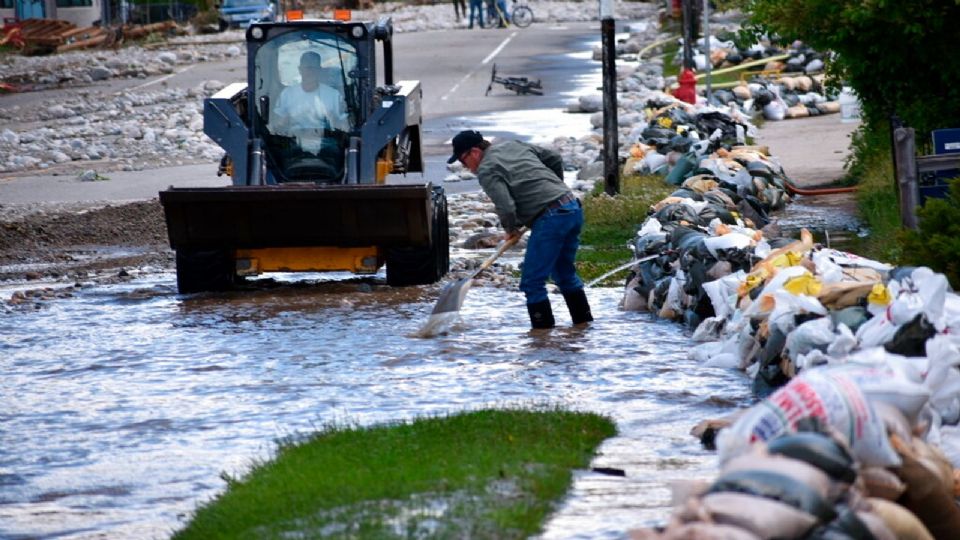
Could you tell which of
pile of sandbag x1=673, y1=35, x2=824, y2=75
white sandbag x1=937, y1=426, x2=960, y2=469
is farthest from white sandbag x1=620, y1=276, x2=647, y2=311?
pile of sandbag x1=673, y1=35, x2=824, y2=75

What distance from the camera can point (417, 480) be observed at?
7258 mm

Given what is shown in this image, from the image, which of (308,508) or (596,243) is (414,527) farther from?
(596,243)

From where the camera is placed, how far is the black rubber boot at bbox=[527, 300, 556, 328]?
1201cm

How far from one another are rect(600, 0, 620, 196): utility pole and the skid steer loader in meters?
3.34

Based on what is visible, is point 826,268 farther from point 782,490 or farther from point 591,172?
point 591,172

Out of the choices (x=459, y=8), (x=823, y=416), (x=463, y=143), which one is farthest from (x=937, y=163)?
(x=459, y=8)

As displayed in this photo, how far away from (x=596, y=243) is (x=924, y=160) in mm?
5138

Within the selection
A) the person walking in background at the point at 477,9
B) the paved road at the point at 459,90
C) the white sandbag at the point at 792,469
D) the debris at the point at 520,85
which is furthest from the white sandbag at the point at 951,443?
the person walking in background at the point at 477,9

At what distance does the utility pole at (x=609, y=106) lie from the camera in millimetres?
19156

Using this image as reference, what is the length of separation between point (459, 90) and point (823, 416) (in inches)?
1299

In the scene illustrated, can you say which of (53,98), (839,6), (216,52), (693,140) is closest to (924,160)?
(839,6)

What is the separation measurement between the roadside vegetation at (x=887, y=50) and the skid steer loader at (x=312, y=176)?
3606 mm

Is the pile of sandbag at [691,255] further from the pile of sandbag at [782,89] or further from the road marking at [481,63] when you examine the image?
the road marking at [481,63]

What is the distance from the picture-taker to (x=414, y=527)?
253 inches
